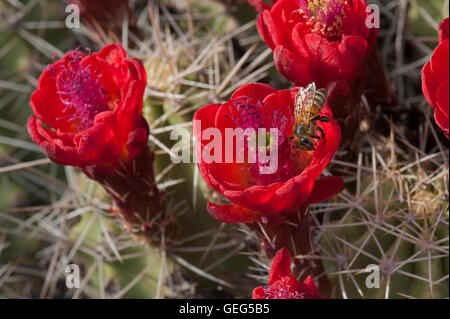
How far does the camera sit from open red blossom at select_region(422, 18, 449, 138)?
0.92 metres

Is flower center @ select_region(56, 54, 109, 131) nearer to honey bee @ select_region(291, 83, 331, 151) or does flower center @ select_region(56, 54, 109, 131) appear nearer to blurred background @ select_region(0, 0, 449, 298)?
blurred background @ select_region(0, 0, 449, 298)

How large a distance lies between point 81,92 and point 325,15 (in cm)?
48

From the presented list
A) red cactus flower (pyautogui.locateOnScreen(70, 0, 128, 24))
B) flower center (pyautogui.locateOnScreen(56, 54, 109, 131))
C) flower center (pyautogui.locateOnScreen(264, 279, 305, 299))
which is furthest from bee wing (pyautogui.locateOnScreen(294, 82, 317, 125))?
red cactus flower (pyautogui.locateOnScreen(70, 0, 128, 24))

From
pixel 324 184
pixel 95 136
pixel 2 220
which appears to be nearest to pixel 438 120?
pixel 324 184

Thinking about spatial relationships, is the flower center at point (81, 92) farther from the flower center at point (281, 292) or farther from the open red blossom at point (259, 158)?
the flower center at point (281, 292)

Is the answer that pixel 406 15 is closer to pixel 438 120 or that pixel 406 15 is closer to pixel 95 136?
pixel 438 120

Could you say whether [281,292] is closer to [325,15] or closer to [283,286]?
[283,286]

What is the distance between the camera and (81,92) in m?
1.15

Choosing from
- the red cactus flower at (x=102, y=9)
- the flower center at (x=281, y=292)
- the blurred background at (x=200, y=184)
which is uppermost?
the red cactus flower at (x=102, y=9)

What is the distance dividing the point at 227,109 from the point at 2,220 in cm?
107

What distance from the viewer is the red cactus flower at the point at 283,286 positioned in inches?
38.7

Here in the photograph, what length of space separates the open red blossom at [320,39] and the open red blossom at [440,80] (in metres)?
0.14

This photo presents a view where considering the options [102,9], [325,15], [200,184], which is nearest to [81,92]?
[200,184]

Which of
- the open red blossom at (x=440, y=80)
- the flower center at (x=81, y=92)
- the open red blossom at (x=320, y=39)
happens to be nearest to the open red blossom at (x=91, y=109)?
the flower center at (x=81, y=92)
